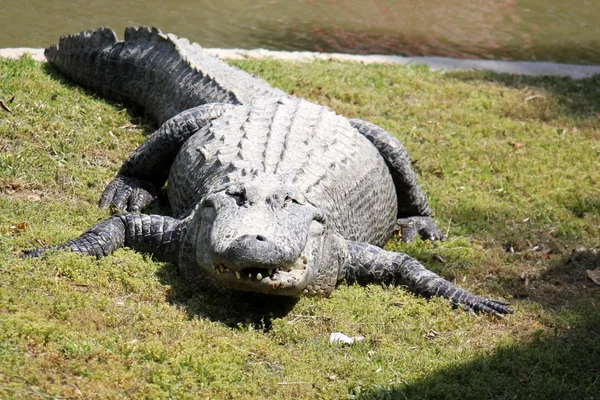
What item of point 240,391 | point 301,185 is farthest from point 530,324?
point 240,391

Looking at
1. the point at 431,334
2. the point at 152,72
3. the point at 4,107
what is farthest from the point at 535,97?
the point at 4,107

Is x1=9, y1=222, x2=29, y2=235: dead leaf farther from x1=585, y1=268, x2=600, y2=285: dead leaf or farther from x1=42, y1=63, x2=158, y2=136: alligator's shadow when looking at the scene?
x1=585, y1=268, x2=600, y2=285: dead leaf

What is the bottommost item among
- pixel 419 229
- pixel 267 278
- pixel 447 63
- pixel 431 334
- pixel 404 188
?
pixel 419 229

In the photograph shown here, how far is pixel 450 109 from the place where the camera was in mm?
8906

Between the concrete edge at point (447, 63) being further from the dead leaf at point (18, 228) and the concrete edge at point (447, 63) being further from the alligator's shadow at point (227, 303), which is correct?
the alligator's shadow at point (227, 303)

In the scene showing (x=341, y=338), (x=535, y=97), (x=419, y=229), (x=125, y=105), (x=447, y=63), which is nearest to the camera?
(x=341, y=338)

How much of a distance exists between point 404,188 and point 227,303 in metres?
2.48

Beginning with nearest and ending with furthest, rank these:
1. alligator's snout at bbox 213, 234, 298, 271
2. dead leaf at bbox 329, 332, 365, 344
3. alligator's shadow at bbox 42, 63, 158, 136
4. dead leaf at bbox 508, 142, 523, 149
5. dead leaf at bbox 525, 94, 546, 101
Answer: alligator's snout at bbox 213, 234, 298, 271
dead leaf at bbox 329, 332, 365, 344
alligator's shadow at bbox 42, 63, 158, 136
dead leaf at bbox 508, 142, 523, 149
dead leaf at bbox 525, 94, 546, 101

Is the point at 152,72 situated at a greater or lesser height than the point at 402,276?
greater

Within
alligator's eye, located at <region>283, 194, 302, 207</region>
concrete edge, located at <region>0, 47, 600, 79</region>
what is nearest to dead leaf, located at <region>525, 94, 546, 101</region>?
concrete edge, located at <region>0, 47, 600, 79</region>

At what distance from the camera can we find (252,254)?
4.14 m

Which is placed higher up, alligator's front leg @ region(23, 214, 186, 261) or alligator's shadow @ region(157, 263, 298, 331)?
alligator's front leg @ region(23, 214, 186, 261)

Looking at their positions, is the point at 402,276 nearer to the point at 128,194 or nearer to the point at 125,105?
the point at 128,194

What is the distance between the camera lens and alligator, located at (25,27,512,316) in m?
4.47
